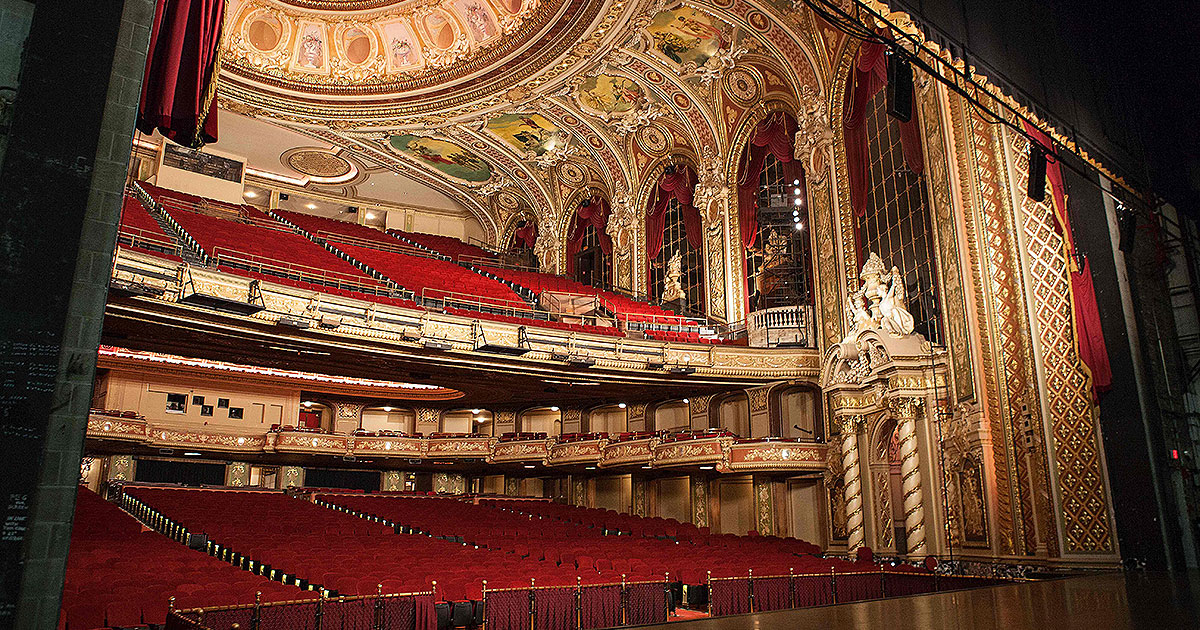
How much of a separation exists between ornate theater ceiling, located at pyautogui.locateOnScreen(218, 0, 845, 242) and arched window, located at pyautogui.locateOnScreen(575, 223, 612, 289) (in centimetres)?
156

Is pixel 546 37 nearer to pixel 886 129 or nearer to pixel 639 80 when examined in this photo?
pixel 639 80

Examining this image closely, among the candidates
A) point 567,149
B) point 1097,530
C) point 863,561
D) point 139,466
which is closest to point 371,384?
point 139,466

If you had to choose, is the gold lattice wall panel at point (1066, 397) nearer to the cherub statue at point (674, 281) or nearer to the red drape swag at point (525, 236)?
the cherub statue at point (674, 281)

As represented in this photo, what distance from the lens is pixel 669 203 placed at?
2152 cm

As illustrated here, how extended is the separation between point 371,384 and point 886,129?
14969 mm

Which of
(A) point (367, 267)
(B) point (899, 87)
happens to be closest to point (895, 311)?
(B) point (899, 87)

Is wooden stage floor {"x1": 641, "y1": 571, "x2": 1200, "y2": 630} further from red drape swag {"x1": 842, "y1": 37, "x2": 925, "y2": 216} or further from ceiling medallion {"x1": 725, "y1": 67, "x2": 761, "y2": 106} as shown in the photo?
ceiling medallion {"x1": 725, "y1": 67, "x2": 761, "y2": 106}

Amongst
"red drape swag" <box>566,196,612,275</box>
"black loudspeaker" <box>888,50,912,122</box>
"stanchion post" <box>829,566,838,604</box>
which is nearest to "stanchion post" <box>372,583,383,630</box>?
"stanchion post" <box>829,566,838,604</box>

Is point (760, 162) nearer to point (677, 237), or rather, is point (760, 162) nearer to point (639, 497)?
point (677, 237)

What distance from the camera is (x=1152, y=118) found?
9422 millimetres

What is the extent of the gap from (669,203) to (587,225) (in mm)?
4052

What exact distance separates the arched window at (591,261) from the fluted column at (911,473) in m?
12.7

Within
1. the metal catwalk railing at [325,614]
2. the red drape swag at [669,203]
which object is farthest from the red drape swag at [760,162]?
the metal catwalk railing at [325,614]

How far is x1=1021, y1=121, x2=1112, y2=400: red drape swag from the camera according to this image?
9.09 metres
